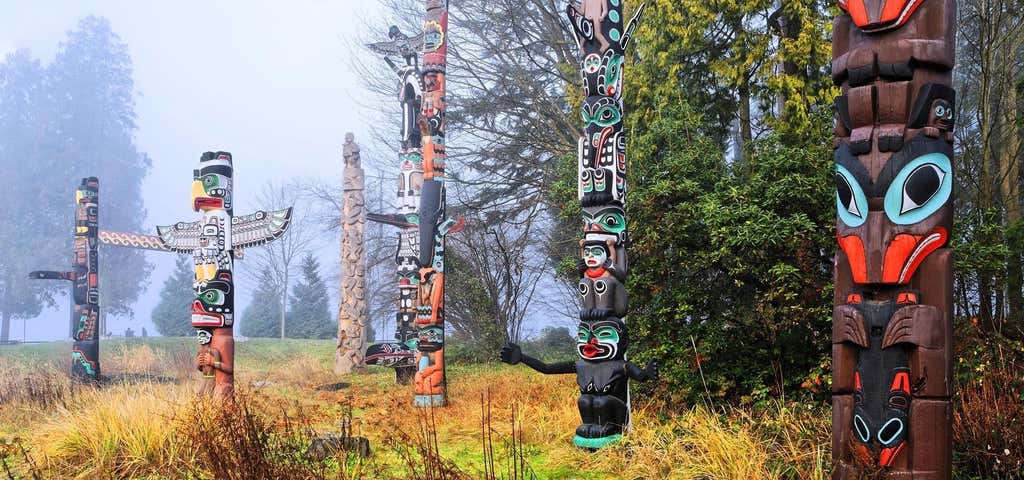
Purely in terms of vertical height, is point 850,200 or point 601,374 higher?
point 850,200

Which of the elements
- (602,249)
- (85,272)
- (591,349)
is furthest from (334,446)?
(85,272)

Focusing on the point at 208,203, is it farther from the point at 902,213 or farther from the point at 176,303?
the point at 176,303

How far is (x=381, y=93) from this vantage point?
19.4 meters

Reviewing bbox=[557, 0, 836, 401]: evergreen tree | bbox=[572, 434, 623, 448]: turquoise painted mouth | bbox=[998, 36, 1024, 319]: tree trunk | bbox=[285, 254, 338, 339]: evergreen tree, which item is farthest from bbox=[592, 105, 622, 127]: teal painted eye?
bbox=[285, 254, 338, 339]: evergreen tree

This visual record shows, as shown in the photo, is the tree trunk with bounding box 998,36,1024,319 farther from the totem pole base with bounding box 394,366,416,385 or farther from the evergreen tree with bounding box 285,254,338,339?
the evergreen tree with bounding box 285,254,338,339

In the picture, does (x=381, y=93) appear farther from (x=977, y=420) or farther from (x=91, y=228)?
(x=977, y=420)

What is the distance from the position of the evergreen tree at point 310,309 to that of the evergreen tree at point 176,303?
194 inches

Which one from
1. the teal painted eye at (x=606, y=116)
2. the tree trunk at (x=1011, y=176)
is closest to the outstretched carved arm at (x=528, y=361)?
the teal painted eye at (x=606, y=116)

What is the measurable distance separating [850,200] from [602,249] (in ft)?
8.67

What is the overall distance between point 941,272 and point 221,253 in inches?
327

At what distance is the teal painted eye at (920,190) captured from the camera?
4.32 m

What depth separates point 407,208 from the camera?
13.4 meters

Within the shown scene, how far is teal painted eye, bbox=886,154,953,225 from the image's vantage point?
4.32 meters

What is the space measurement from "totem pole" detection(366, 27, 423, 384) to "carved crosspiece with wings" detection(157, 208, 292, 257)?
3.24 m
